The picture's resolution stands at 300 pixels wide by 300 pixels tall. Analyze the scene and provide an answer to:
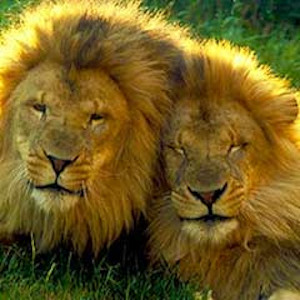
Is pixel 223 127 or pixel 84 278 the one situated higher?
pixel 223 127

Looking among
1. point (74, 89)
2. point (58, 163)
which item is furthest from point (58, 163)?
point (74, 89)

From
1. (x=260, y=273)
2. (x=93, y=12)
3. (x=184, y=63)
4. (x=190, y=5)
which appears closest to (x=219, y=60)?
(x=184, y=63)

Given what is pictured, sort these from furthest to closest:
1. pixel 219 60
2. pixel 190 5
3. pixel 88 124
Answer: pixel 190 5, pixel 219 60, pixel 88 124

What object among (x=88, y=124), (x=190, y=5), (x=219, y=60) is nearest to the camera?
(x=88, y=124)

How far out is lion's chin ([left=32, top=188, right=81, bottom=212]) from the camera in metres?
4.02

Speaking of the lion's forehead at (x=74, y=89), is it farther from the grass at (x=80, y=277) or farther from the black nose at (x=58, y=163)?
the grass at (x=80, y=277)

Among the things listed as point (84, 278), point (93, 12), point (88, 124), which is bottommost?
point (84, 278)

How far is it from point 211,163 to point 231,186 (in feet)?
0.31

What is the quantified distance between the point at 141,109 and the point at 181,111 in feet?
0.42

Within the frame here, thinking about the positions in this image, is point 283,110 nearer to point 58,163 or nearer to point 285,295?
point 285,295

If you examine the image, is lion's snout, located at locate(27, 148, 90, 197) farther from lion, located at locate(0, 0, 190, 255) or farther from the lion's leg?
the lion's leg

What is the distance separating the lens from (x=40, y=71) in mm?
4152

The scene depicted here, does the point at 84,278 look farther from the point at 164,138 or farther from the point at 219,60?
the point at 219,60

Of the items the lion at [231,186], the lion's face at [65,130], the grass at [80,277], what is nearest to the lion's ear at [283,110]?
the lion at [231,186]
